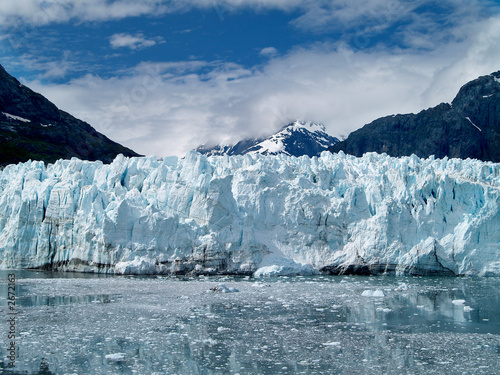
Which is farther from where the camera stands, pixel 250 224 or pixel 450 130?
pixel 450 130

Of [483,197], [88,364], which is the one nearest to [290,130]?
[483,197]

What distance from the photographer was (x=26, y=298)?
15.9 metres

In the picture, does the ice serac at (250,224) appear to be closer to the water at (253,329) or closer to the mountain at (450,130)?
the water at (253,329)

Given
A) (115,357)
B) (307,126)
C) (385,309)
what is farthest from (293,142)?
(115,357)

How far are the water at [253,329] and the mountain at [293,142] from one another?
8368cm

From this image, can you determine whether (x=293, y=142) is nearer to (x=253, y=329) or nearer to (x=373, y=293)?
(x=373, y=293)

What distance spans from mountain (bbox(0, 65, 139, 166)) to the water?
166 feet

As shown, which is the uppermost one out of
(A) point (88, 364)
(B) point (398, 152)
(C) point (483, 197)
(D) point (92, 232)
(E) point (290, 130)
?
(E) point (290, 130)

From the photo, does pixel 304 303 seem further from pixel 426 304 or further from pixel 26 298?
pixel 26 298

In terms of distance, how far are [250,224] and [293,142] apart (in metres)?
85.5

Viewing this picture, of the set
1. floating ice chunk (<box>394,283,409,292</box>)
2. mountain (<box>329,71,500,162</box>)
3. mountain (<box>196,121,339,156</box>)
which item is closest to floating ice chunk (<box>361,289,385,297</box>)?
floating ice chunk (<box>394,283,409,292</box>)

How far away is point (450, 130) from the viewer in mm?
69188

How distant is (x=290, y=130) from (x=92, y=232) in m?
93.3

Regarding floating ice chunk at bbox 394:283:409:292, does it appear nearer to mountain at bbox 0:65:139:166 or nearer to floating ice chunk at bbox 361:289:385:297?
floating ice chunk at bbox 361:289:385:297
